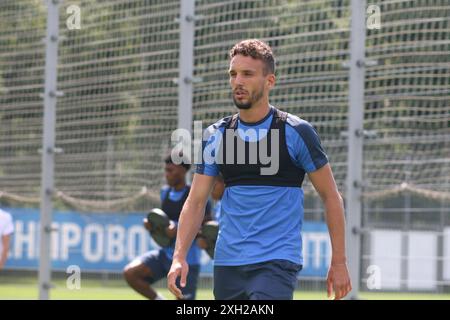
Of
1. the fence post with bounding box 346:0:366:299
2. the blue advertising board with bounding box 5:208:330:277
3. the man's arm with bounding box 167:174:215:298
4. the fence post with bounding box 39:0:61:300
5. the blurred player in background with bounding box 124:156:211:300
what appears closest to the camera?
the man's arm with bounding box 167:174:215:298

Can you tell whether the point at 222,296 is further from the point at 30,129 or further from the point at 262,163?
the point at 30,129

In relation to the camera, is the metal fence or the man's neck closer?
the man's neck

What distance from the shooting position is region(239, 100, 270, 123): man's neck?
23.1ft

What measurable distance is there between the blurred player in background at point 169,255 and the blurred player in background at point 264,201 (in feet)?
13.1

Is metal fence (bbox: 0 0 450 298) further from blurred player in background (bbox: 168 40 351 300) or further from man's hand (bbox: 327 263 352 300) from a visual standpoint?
man's hand (bbox: 327 263 352 300)

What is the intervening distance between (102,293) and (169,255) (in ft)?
27.9

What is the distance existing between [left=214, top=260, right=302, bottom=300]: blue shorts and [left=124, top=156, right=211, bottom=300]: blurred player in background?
4.01m

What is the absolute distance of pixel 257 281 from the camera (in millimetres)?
6883

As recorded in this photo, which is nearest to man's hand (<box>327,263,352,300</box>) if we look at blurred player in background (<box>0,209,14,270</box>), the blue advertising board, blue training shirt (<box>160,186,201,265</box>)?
blue training shirt (<box>160,186,201,265</box>)

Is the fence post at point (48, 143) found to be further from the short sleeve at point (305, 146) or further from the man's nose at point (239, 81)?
the short sleeve at point (305, 146)

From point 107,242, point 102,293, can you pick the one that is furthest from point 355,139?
point 107,242

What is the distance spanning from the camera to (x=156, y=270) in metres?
12.0

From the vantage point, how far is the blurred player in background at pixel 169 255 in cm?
1146

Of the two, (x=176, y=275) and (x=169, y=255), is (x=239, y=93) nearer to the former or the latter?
(x=176, y=275)
